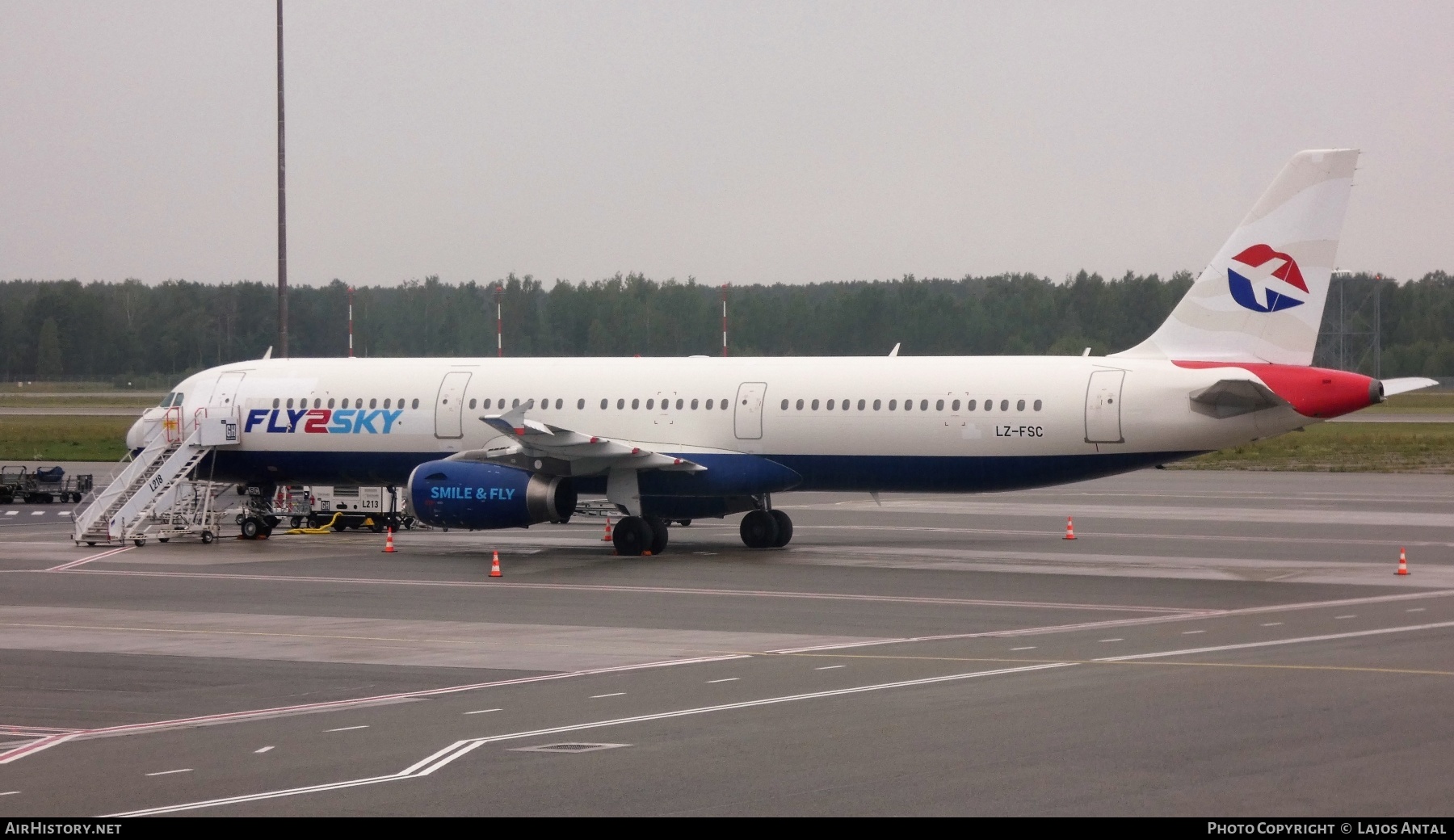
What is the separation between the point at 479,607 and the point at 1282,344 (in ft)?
51.7

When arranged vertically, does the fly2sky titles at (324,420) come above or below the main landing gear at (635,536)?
above

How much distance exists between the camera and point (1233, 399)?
29.7 m

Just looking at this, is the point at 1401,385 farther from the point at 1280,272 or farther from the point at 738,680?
the point at 738,680

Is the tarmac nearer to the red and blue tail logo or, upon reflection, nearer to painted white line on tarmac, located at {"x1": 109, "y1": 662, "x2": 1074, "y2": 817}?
painted white line on tarmac, located at {"x1": 109, "y1": 662, "x2": 1074, "y2": 817}

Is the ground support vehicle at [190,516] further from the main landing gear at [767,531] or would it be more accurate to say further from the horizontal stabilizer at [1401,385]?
the horizontal stabilizer at [1401,385]

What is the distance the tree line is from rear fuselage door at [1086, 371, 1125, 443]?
38991 millimetres

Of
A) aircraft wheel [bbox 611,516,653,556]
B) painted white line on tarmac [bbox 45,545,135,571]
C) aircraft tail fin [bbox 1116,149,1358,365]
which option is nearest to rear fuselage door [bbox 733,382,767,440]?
aircraft wheel [bbox 611,516,653,556]

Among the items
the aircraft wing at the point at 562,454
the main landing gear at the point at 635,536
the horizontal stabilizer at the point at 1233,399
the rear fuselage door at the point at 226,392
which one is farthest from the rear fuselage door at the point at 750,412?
the rear fuselage door at the point at 226,392

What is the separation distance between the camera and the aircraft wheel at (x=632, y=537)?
32844 mm

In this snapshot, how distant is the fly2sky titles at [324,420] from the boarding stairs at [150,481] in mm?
753

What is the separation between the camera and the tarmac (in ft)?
39.4

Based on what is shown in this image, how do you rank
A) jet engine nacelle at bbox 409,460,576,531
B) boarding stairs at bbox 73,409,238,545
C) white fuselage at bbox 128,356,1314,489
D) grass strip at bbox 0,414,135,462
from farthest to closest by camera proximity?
grass strip at bbox 0,414,135,462 → boarding stairs at bbox 73,409,238,545 → jet engine nacelle at bbox 409,460,576,531 → white fuselage at bbox 128,356,1314,489

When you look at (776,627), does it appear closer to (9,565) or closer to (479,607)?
(479,607)

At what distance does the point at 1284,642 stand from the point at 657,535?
1552 centimetres
